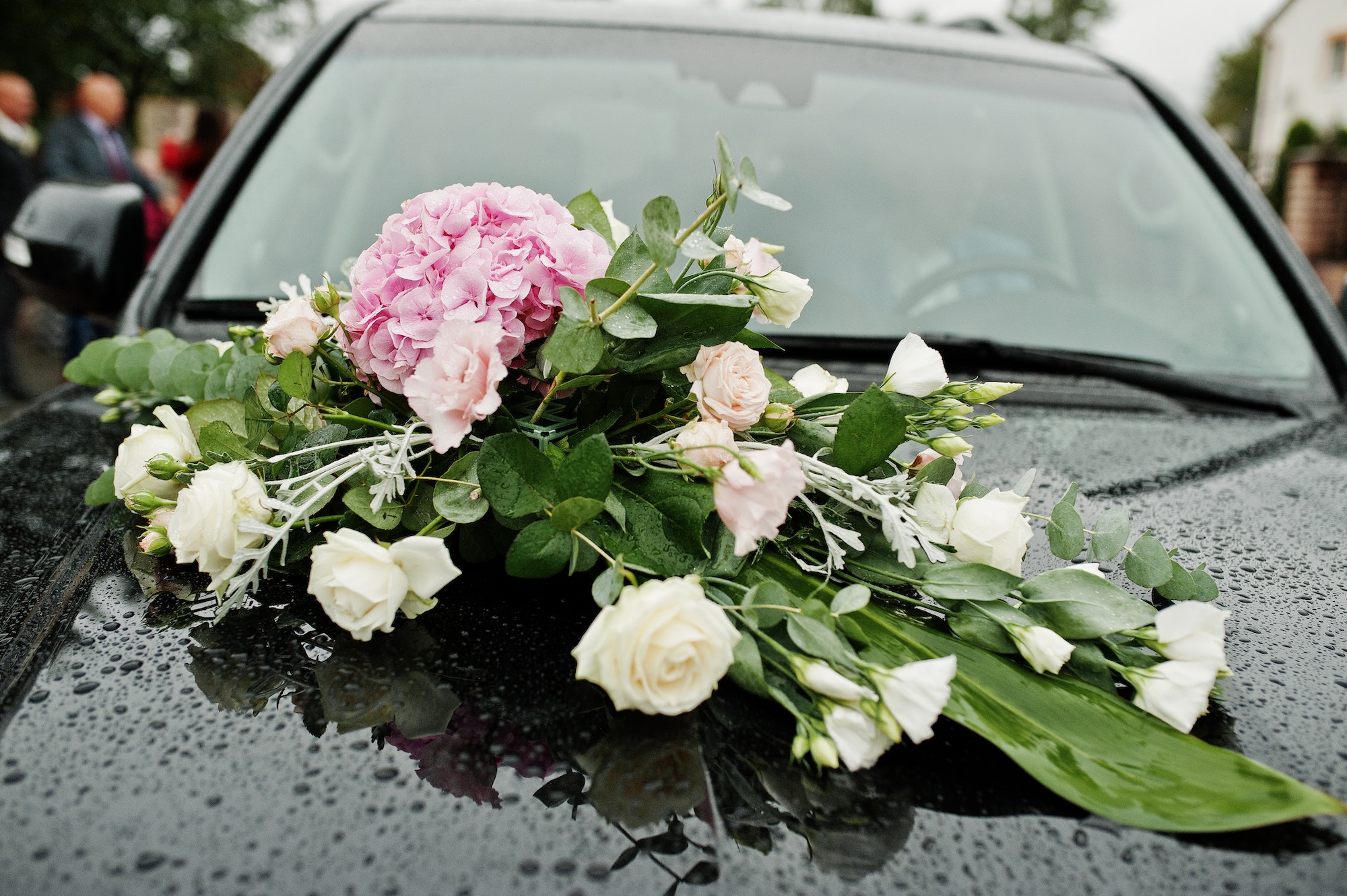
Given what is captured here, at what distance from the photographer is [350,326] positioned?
3.57 ft

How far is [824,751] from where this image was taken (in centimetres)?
79

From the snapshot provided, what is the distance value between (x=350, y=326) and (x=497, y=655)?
0.40 m

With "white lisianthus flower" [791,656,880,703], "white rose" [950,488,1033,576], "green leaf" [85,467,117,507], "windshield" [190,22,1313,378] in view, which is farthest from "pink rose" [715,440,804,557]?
"windshield" [190,22,1313,378]

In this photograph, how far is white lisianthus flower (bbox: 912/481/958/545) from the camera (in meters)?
1.03

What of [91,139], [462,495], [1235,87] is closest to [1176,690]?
[462,495]

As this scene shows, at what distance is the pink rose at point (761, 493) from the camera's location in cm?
88

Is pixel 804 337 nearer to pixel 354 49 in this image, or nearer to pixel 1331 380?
pixel 1331 380

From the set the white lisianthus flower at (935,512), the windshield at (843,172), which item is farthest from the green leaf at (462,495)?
the windshield at (843,172)

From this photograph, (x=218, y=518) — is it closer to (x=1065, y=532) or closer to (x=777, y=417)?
(x=777, y=417)

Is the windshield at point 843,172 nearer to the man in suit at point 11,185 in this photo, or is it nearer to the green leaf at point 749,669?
the green leaf at point 749,669

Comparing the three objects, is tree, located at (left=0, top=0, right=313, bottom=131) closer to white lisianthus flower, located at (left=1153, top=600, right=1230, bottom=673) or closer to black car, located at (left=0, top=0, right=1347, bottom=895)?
black car, located at (left=0, top=0, right=1347, bottom=895)

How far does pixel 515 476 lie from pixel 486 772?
0.30 m

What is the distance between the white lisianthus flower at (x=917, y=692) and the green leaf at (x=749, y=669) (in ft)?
0.34

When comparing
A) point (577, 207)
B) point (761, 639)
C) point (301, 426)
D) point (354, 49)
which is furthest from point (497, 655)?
point (354, 49)
